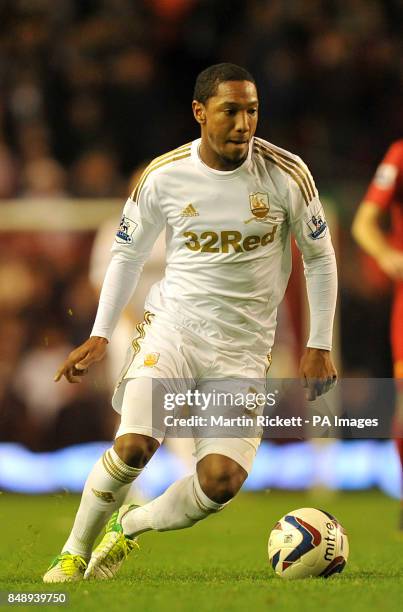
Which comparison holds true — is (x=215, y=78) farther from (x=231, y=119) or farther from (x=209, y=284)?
(x=209, y=284)

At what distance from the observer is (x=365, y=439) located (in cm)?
1055

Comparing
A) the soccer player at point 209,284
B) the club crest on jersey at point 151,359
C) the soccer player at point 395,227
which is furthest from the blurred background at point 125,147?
the club crest on jersey at point 151,359

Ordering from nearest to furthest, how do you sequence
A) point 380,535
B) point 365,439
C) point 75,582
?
point 75,582, point 380,535, point 365,439

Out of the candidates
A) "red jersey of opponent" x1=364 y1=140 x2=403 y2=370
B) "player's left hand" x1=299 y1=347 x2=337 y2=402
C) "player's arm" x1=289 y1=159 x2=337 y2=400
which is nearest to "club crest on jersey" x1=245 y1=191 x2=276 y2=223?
"player's arm" x1=289 y1=159 x2=337 y2=400

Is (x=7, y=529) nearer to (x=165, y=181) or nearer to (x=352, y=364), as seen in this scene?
(x=165, y=181)

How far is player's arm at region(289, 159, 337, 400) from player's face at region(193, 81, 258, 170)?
281 mm

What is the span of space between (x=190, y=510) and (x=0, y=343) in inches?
222

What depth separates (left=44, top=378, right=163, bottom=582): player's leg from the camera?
204 inches

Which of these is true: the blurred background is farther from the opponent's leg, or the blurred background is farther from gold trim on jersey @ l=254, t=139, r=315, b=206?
gold trim on jersey @ l=254, t=139, r=315, b=206

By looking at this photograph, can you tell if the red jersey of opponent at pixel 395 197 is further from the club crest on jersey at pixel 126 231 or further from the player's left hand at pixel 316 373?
the club crest on jersey at pixel 126 231

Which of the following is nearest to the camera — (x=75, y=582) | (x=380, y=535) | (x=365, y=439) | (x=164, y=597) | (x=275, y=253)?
(x=164, y=597)

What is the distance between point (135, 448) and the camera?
5148mm

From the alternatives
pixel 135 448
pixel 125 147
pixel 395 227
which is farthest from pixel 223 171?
pixel 125 147

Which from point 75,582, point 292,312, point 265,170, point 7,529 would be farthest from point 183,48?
point 75,582
